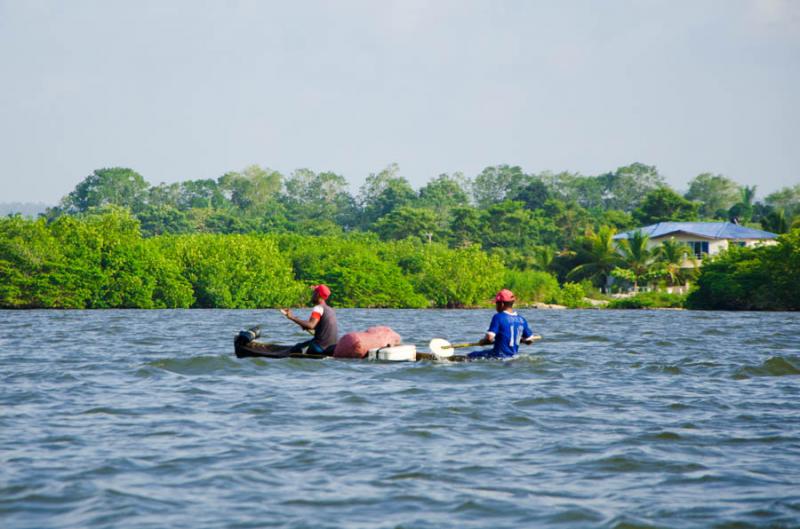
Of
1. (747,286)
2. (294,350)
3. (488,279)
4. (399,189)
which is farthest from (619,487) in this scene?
(399,189)

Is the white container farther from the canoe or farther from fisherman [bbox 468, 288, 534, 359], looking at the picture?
fisherman [bbox 468, 288, 534, 359]

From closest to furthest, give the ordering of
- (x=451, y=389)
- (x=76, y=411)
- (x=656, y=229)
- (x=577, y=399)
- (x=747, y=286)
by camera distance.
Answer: (x=76, y=411) → (x=577, y=399) → (x=451, y=389) → (x=747, y=286) → (x=656, y=229)

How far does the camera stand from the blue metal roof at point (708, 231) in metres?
74.8

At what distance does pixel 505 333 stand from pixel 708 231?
63219mm

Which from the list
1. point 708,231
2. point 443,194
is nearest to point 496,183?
point 443,194

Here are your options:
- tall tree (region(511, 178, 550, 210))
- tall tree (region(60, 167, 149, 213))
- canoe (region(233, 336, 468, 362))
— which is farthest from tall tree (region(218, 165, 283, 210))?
canoe (region(233, 336, 468, 362))

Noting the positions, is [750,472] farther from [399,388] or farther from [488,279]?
[488,279]

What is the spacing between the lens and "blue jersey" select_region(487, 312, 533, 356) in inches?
691

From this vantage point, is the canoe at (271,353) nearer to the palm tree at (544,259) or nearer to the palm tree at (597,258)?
the palm tree at (597,258)

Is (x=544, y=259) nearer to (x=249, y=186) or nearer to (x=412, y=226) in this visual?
(x=412, y=226)

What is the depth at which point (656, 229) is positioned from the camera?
259 ft

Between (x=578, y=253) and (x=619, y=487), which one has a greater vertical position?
(x=578, y=253)

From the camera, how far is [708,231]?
7719cm

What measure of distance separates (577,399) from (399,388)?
266 cm
